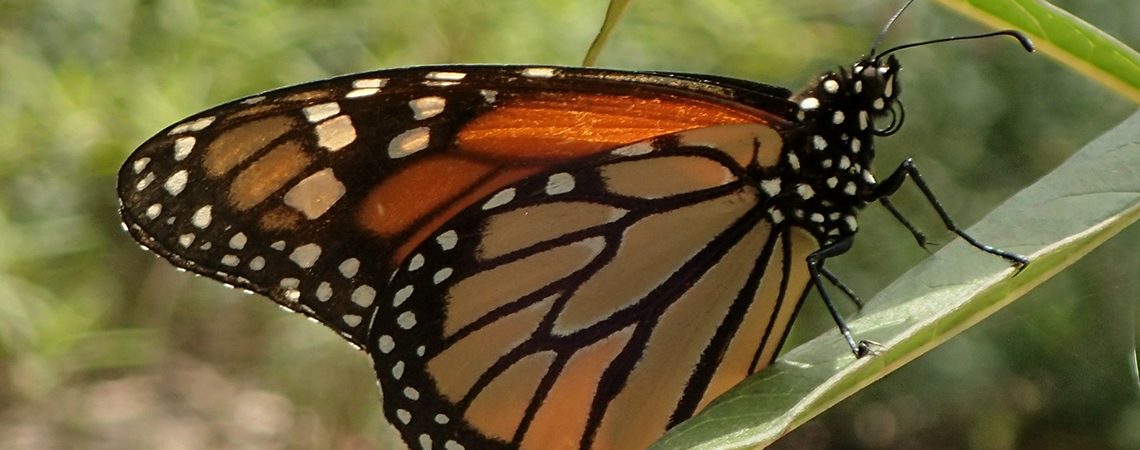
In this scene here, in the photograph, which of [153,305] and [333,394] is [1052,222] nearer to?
[333,394]

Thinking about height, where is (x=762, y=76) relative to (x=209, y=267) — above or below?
above

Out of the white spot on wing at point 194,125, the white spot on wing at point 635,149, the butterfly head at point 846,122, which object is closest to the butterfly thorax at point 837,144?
the butterfly head at point 846,122

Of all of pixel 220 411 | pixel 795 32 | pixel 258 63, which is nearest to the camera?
pixel 258 63

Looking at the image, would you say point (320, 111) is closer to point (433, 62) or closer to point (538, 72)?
point (538, 72)

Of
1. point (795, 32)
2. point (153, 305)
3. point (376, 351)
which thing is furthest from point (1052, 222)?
point (153, 305)

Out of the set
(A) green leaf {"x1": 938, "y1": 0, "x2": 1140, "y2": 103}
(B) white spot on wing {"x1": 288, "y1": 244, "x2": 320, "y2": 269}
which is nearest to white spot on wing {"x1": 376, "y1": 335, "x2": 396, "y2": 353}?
(B) white spot on wing {"x1": 288, "y1": 244, "x2": 320, "y2": 269}

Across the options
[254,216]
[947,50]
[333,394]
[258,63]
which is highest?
[947,50]

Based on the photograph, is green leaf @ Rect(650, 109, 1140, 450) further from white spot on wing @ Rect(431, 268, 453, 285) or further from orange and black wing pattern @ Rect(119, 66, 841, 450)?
white spot on wing @ Rect(431, 268, 453, 285)

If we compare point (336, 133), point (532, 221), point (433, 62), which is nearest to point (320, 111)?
point (336, 133)
